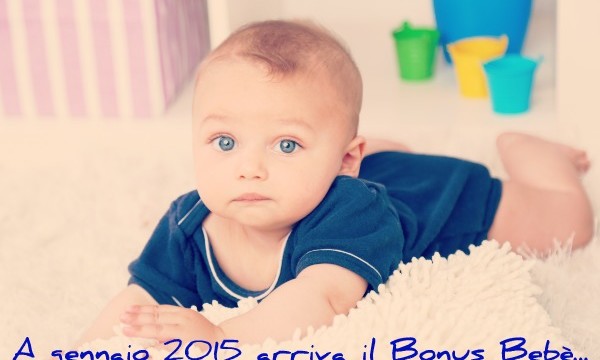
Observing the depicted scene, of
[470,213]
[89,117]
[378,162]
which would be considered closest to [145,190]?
[89,117]

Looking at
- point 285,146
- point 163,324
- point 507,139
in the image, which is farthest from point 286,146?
point 507,139

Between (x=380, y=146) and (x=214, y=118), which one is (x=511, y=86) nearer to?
(x=380, y=146)

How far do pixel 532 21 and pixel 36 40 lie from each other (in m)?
0.97

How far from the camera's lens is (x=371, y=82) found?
6.17 feet

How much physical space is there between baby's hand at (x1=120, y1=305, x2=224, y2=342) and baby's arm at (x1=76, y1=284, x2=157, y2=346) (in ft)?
0.50

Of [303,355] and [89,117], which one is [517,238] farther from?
[89,117]

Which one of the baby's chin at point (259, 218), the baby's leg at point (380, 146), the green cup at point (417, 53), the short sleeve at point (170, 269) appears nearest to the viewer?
the baby's chin at point (259, 218)

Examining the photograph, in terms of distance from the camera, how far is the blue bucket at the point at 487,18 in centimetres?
186

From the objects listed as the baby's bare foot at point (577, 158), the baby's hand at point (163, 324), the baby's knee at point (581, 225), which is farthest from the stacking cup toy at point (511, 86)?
the baby's hand at point (163, 324)

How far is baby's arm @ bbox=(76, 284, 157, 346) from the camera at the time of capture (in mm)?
1162

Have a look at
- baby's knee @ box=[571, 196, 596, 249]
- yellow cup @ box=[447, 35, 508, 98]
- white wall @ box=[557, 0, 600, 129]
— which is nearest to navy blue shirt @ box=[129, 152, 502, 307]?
baby's knee @ box=[571, 196, 596, 249]

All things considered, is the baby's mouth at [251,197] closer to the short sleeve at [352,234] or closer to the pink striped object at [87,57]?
the short sleeve at [352,234]

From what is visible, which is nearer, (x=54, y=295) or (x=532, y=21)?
(x=54, y=295)

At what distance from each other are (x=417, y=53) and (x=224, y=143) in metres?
0.82
